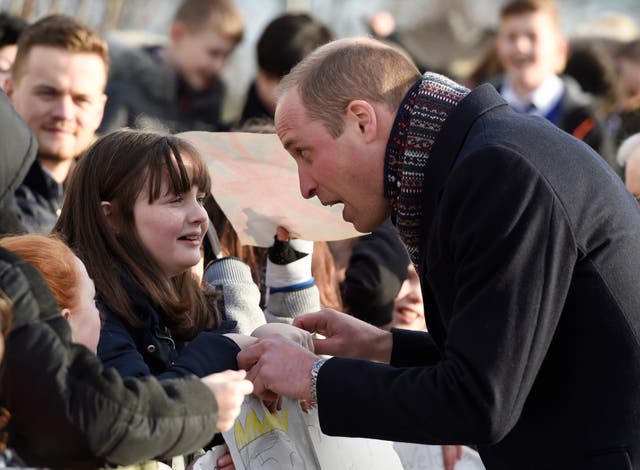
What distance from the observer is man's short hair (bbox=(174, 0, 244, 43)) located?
315 inches

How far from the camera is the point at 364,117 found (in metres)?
3.24

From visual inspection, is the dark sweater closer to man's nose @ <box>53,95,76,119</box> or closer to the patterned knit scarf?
the patterned knit scarf

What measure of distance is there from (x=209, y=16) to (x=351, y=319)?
4701 millimetres

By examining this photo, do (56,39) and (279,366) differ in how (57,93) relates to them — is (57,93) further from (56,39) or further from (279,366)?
(279,366)

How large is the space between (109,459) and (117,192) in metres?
1.31

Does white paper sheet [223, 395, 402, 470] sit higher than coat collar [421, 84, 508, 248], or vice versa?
coat collar [421, 84, 508, 248]

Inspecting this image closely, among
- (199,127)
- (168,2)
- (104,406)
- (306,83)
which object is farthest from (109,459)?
(168,2)

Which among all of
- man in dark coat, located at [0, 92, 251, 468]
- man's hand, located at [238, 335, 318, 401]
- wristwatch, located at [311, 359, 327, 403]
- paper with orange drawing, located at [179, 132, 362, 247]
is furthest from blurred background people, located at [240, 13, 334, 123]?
man in dark coat, located at [0, 92, 251, 468]

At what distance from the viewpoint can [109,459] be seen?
256 cm

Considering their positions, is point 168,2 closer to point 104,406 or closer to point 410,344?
point 410,344

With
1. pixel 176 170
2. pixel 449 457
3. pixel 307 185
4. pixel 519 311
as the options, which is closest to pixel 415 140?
pixel 307 185

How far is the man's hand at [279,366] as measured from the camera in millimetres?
3162

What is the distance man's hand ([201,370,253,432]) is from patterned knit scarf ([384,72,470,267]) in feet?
2.34

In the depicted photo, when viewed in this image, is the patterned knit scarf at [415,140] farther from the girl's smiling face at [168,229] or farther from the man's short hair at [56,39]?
the man's short hair at [56,39]
